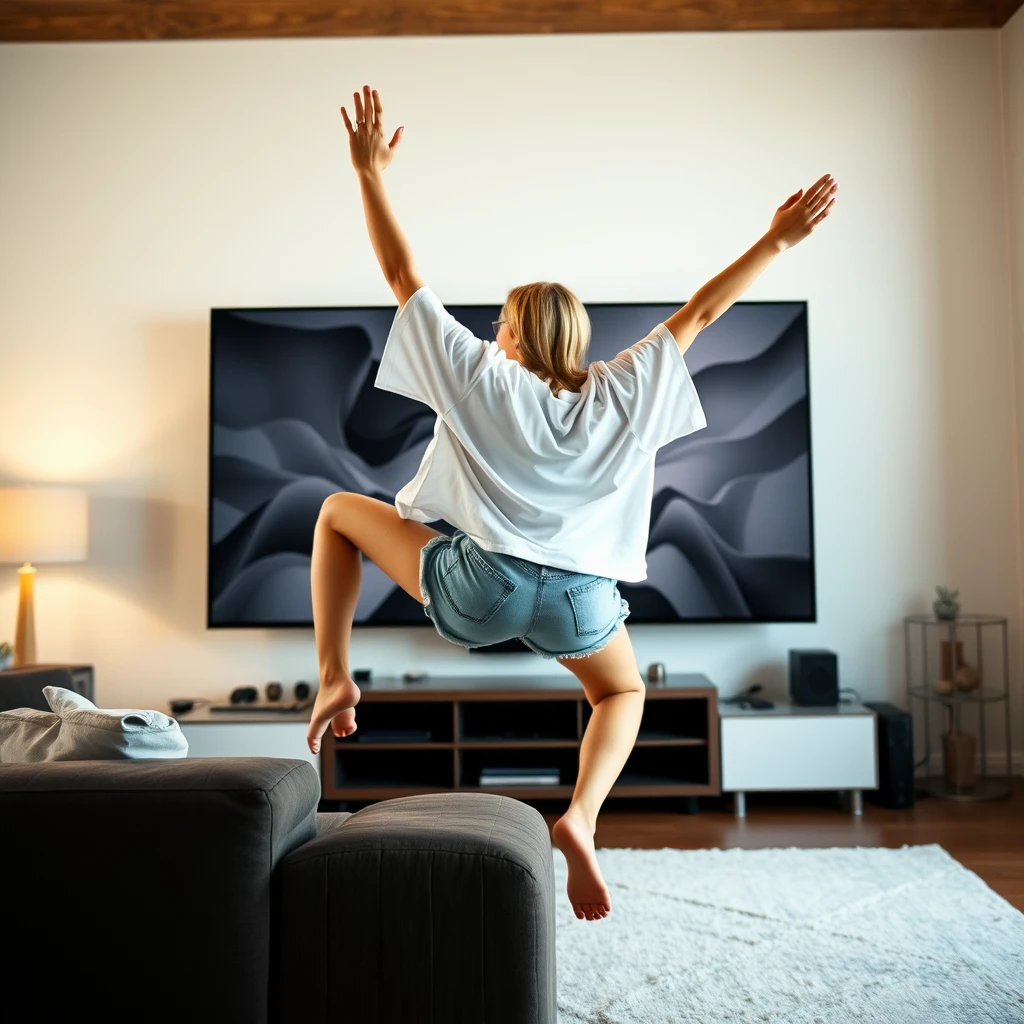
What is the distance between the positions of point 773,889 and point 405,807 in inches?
67.3

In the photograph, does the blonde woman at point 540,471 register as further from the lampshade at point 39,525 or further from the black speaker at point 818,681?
the lampshade at point 39,525

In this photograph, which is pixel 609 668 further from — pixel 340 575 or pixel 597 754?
pixel 340 575

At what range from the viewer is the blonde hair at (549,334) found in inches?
73.5

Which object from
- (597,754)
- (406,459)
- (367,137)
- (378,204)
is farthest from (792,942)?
(406,459)

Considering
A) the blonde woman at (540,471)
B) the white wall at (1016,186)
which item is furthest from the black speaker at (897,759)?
the blonde woman at (540,471)

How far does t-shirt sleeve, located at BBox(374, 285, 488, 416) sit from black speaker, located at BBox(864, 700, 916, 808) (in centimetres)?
288

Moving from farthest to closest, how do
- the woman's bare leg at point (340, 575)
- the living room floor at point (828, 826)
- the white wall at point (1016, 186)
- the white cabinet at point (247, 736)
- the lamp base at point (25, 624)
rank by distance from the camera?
the white wall at point (1016, 186), the lamp base at point (25, 624), the white cabinet at point (247, 736), the living room floor at point (828, 826), the woman's bare leg at point (340, 575)

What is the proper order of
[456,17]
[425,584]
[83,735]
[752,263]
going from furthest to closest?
1. [456,17]
2. [752,263]
3. [425,584]
4. [83,735]

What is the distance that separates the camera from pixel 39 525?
398cm

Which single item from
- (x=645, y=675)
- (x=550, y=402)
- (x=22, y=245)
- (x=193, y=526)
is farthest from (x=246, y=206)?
(x=550, y=402)

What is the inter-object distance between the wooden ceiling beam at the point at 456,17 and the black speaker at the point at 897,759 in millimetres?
3047

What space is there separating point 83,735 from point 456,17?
3786 mm

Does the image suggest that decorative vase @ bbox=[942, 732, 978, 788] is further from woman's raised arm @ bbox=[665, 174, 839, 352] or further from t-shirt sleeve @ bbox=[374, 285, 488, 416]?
t-shirt sleeve @ bbox=[374, 285, 488, 416]

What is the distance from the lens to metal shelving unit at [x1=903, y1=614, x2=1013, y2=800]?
13.5 ft
